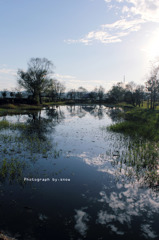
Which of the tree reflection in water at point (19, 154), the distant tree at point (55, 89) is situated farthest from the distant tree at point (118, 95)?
the tree reflection in water at point (19, 154)

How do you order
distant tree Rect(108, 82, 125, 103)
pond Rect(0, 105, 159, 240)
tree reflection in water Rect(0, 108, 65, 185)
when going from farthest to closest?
1. distant tree Rect(108, 82, 125, 103)
2. tree reflection in water Rect(0, 108, 65, 185)
3. pond Rect(0, 105, 159, 240)

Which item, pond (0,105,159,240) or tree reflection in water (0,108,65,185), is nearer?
pond (0,105,159,240)

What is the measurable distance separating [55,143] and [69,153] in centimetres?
364

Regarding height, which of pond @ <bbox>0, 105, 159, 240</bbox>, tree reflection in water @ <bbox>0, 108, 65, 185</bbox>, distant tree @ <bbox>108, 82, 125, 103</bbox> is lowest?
pond @ <bbox>0, 105, 159, 240</bbox>

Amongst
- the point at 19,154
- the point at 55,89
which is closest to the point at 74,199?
the point at 19,154

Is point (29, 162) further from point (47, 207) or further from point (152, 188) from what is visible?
point (152, 188)

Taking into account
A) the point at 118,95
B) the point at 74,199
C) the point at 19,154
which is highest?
the point at 118,95

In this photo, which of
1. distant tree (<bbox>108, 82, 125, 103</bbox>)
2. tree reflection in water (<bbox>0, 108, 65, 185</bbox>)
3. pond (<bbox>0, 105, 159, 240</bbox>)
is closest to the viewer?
pond (<bbox>0, 105, 159, 240</bbox>)

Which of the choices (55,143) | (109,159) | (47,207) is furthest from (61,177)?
(55,143)

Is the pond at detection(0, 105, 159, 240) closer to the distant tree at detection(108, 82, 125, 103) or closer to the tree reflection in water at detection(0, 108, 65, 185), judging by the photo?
the tree reflection in water at detection(0, 108, 65, 185)

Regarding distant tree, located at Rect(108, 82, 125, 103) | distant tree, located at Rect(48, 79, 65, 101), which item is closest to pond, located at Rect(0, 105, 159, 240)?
distant tree, located at Rect(48, 79, 65, 101)

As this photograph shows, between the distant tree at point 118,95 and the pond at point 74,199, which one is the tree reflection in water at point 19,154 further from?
the distant tree at point 118,95

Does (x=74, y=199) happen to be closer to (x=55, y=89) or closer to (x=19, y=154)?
(x=19, y=154)

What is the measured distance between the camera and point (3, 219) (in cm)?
664
